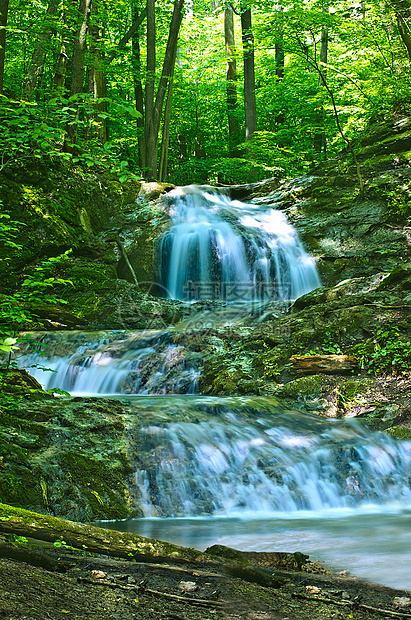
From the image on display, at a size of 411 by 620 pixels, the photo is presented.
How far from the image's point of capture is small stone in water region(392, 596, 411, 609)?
201 centimetres

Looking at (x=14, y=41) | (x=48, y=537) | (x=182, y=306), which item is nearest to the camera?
(x=48, y=537)

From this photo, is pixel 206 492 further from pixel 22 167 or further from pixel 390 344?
pixel 22 167

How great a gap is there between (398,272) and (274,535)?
543 centimetres

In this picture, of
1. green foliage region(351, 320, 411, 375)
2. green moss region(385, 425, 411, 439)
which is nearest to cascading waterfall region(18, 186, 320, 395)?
green foliage region(351, 320, 411, 375)

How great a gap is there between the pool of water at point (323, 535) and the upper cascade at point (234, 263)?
23.4 ft

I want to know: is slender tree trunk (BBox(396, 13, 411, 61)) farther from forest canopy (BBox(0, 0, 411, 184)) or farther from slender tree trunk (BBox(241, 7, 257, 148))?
slender tree trunk (BBox(241, 7, 257, 148))

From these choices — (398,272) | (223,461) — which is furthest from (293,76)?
(223,461)

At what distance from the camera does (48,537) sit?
1996 millimetres

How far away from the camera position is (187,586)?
1803 mm

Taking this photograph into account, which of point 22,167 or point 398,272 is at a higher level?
point 22,167

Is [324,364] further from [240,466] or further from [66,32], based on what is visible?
[66,32]

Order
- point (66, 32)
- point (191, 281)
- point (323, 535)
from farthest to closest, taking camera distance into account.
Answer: point (191, 281) → point (66, 32) → point (323, 535)

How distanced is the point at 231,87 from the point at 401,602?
20551mm

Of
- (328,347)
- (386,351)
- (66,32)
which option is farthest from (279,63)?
(386,351)
